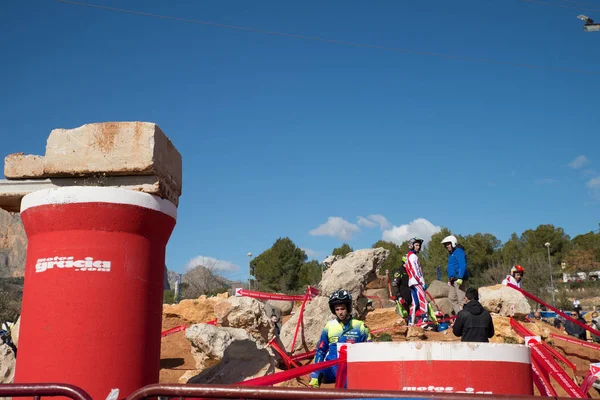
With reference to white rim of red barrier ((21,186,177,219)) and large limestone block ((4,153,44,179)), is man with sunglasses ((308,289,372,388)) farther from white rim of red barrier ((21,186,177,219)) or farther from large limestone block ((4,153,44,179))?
large limestone block ((4,153,44,179))

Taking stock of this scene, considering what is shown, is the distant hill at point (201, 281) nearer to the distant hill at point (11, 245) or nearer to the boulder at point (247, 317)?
the boulder at point (247, 317)

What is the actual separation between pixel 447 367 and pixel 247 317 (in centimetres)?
625

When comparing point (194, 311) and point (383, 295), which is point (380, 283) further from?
point (194, 311)

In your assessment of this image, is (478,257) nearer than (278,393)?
No

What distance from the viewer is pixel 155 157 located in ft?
14.7

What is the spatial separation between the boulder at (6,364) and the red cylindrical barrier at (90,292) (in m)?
4.84

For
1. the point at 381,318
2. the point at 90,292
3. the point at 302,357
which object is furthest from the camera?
the point at 381,318

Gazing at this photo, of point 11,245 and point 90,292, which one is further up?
point 11,245

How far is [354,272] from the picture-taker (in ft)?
44.4

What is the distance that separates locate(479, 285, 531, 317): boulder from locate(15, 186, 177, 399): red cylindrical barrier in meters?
9.45

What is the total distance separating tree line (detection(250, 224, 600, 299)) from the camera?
166ft

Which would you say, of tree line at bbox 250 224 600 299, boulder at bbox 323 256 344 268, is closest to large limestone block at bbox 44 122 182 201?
boulder at bbox 323 256 344 268

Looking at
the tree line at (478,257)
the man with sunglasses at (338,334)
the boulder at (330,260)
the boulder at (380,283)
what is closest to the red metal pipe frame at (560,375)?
the man with sunglasses at (338,334)

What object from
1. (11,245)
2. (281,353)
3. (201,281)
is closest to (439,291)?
(281,353)
